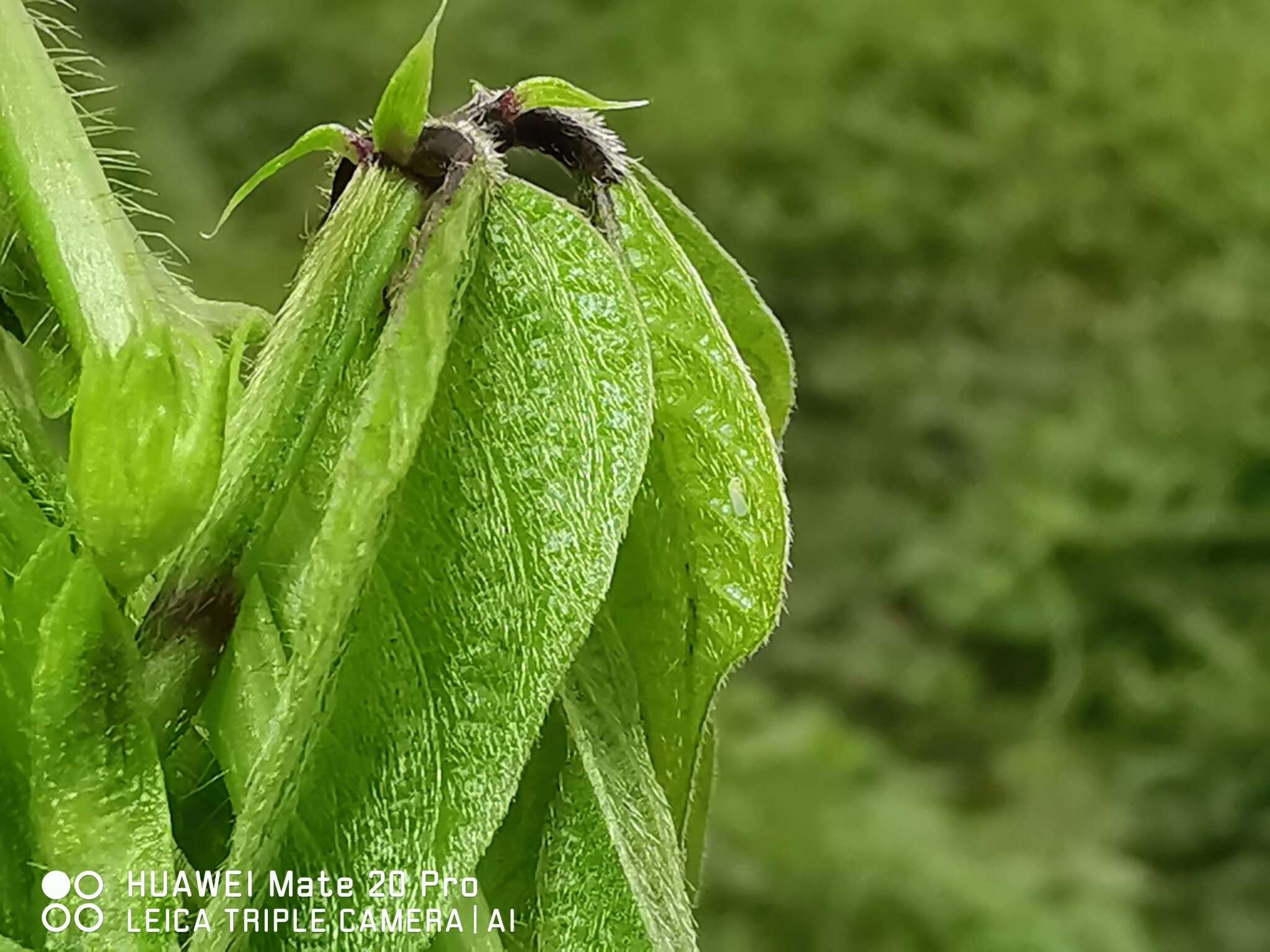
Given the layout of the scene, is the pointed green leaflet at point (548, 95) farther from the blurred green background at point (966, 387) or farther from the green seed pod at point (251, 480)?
the blurred green background at point (966, 387)

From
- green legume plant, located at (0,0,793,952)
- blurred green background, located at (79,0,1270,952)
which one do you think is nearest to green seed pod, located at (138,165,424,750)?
green legume plant, located at (0,0,793,952)

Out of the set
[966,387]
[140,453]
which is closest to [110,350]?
[140,453]

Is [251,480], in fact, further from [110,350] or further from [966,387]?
[966,387]

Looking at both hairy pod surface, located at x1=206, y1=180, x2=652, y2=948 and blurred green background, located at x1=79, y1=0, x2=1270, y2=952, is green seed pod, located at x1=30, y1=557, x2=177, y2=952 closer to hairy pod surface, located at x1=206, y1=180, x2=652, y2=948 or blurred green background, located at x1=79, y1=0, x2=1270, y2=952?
hairy pod surface, located at x1=206, y1=180, x2=652, y2=948

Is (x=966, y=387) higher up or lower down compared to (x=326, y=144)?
lower down

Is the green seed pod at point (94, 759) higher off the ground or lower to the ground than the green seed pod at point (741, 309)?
lower

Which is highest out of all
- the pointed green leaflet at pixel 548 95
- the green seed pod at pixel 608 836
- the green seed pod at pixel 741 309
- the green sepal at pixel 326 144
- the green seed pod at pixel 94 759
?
the pointed green leaflet at pixel 548 95

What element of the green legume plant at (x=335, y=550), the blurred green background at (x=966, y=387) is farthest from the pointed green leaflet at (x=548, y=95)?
the blurred green background at (x=966, y=387)
